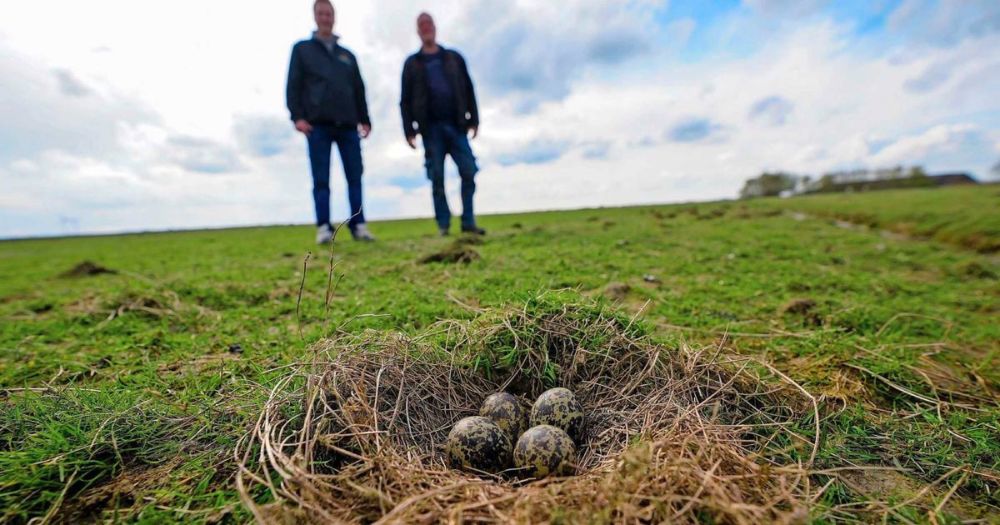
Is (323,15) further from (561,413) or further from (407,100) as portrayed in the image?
(561,413)

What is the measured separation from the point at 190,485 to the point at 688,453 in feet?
5.63

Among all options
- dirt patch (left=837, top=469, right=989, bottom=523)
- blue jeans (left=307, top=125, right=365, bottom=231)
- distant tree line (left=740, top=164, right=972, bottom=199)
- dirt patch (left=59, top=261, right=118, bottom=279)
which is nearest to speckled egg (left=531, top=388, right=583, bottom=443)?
dirt patch (left=837, top=469, right=989, bottom=523)

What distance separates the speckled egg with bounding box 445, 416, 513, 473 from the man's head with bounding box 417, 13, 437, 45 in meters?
8.63

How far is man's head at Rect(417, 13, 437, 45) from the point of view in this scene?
883cm

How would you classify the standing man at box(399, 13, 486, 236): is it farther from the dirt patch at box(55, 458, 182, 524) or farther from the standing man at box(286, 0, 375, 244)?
the dirt patch at box(55, 458, 182, 524)

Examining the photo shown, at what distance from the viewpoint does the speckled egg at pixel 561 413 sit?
206cm

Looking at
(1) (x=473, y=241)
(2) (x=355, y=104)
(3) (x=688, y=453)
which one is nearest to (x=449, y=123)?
(2) (x=355, y=104)

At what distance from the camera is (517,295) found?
268 centimetres

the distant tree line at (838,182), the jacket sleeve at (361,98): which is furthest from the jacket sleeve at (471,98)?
the distant tree line at (838,182)

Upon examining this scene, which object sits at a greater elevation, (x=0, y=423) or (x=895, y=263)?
(x=0, y=423)

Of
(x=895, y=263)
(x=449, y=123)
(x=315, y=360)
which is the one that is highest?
(x=449, y=123)

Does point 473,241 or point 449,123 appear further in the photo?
point 449,123

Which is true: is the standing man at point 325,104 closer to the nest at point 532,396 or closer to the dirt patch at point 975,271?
the nest at point 532,396

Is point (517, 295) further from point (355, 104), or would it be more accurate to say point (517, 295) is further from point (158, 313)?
point (355, 104)
